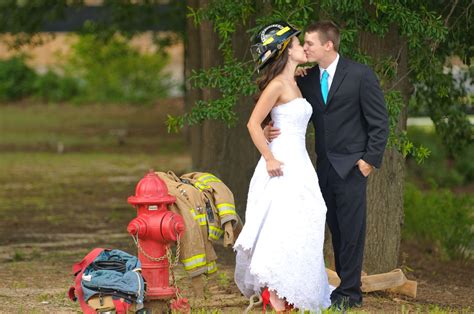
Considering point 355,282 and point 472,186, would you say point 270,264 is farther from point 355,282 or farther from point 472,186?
point 472,186

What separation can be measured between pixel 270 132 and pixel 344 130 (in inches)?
21.1

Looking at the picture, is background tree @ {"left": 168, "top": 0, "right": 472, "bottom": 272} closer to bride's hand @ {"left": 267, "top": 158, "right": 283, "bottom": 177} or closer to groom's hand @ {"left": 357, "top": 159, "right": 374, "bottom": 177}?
groom's hand @ {"left": 357, "top": 159, "right": 374, "bottom": 177}

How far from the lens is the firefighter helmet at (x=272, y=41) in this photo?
24.4 ft

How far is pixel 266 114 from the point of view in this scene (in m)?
7.45

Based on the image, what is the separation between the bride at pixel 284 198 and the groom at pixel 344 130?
28 centimetres

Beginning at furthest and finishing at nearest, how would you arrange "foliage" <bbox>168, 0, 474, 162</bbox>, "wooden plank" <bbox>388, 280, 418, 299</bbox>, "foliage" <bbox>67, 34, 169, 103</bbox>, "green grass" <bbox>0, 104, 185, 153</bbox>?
"foliage" <bbox>67, 34, 169, 103</bbox>
"green grass" <bbox>0, 104, 185, 153</bbox>
"wooden plank" <bbox>388, 280, 418, 299</bbox>
"foliage" <bbox>168, 0, 474, 162</bbox>

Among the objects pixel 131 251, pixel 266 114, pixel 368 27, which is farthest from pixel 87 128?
pixel 266 114

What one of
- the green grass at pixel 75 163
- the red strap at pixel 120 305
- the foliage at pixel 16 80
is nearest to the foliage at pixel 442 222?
the green grass at pixel 75 163

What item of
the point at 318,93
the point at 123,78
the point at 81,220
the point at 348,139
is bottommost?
the point at 123,78

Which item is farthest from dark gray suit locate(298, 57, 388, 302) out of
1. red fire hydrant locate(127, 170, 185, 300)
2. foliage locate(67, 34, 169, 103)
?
foliage locate(67, 34, 169, 103)

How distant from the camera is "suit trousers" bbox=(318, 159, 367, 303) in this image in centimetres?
785

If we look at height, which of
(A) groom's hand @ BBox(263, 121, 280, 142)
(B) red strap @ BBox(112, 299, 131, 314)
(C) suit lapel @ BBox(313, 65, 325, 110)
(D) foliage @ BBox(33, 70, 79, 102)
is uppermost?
(C) suit lapel @ BBox(313, 65, 325, 110)

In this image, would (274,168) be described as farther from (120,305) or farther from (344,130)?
(120,305)

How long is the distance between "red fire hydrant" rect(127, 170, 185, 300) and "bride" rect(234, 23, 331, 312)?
0.52 m
